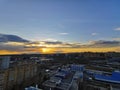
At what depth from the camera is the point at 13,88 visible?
1970cm

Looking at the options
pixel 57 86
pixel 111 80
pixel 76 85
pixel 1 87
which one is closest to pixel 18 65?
pixel 1 87

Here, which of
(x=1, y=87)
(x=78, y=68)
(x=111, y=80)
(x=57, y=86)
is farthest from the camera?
(x=78, y=68)

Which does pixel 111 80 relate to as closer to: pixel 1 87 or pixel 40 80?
pixel 40 80

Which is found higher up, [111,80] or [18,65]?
[18,65]

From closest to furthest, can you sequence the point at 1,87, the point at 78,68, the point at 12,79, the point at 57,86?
the point at 1,87 → the point at 57,86 → the point at 12,79 → the point at 78,68

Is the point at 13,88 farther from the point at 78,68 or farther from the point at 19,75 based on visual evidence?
the point at 78,68

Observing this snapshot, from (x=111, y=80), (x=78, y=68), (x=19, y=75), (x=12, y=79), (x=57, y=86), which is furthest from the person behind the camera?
(x=78, y=68)

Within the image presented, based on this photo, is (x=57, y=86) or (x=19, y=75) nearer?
(x=57, y=86)

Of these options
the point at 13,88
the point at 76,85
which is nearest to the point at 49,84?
the point at 76,85

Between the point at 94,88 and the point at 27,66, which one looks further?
the point at 27,66

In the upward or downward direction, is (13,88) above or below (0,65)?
below

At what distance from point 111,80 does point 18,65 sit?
1320cm

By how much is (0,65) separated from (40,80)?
23.7 ft

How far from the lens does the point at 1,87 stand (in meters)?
17.3
